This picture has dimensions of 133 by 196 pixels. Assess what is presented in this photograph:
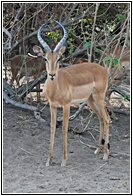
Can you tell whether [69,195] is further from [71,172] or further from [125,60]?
[125,60]

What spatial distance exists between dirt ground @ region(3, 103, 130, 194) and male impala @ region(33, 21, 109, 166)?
20 centimetres

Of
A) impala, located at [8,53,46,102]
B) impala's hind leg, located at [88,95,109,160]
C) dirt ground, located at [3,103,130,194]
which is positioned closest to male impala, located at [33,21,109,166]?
impala's hind leg, located at [88,95,109,160]

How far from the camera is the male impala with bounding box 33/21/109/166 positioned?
189 inches

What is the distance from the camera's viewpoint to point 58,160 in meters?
5.17

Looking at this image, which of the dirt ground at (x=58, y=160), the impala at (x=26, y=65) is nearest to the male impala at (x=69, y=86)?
the dirt ground at (x=58, y=160)

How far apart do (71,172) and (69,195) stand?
0.65 meters

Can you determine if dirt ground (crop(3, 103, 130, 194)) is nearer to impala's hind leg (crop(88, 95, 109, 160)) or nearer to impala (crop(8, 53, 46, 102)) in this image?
impala's hind leg (crop(88, 95, 109, 160))

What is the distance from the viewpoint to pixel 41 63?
7520 millimetres

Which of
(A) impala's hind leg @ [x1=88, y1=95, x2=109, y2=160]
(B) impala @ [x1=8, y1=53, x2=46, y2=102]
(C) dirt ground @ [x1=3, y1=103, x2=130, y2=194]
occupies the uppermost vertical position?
(B) impala @ [x1=8, y1=53, x2=46, y2=102]

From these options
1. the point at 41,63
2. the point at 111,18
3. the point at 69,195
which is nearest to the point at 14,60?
the point at 41,63

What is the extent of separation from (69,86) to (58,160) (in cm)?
86

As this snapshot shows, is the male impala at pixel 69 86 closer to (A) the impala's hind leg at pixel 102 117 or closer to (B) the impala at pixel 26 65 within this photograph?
(A) the impala's hind leg at pixel 102 117

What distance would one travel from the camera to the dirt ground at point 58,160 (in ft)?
14.1

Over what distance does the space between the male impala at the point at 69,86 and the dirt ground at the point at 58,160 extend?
0.20 m
